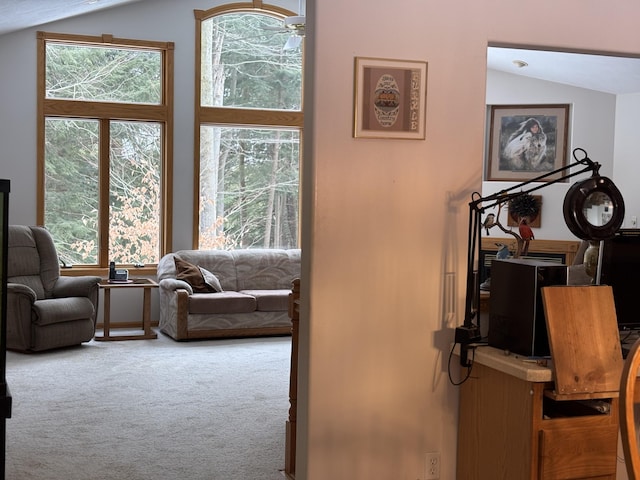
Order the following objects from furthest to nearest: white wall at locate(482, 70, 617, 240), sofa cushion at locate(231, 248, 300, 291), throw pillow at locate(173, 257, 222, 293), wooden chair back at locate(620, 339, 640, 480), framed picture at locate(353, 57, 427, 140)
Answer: white wall at locate(482, 70, 617, 240), sofa cushion at locate(231, 248, 300, 291), throw pillow at locate(173, 257, 222, 293), framed picture at locate(353, 57, 427, 140), wooden chair back at locate(620, 339, 640, 480)

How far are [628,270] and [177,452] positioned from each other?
8.55ft

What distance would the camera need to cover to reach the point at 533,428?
2.96m

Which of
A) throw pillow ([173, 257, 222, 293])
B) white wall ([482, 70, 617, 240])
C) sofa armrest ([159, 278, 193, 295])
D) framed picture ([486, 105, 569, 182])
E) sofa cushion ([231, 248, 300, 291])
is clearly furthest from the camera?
framed picture ([486, 105, 569, 182])

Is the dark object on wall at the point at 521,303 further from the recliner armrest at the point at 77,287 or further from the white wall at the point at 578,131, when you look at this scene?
the white wall at the point at 578,131

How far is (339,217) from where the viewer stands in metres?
3.37

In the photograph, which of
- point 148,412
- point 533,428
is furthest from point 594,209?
point 148,412

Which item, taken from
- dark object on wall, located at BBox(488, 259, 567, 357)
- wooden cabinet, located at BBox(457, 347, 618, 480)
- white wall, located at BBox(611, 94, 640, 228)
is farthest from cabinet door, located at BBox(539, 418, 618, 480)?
white wall, located at BBox(611, 94, 640, 228)

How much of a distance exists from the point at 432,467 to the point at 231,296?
16.0ft

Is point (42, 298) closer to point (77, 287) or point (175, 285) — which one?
point (77, 287)

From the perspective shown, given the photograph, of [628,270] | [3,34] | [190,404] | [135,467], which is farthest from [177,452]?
[3,34]

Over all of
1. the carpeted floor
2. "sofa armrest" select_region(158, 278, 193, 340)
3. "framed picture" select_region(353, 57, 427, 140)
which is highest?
"framed picture" select_region(353, 57, 427, 140)

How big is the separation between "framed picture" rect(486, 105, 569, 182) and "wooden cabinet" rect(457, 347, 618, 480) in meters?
6.81

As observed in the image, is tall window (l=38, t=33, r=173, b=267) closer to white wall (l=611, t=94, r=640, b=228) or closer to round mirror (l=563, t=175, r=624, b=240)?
white wall (l=611, t=94, r=640, b=228)

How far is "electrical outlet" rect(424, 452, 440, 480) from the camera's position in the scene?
3.53m
